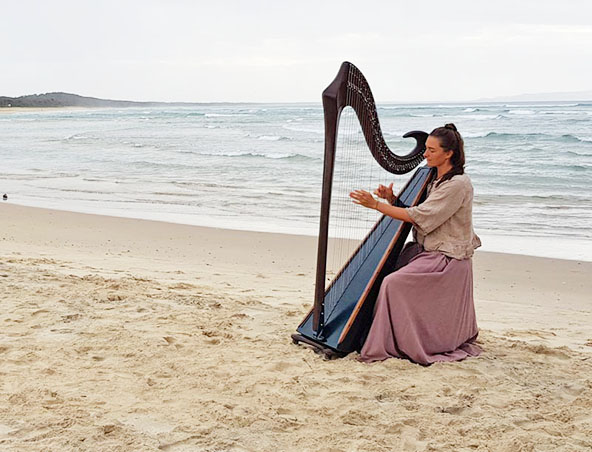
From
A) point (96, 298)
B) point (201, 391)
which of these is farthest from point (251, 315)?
point (201, 391)

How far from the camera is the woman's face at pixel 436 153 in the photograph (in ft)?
12.2

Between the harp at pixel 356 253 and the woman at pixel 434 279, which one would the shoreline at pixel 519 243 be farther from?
the woman at pixel 434 279

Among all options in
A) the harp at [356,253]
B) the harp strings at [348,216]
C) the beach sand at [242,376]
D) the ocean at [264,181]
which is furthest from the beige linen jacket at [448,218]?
the ocean at [264,181]

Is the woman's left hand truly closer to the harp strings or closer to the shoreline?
the harp strings

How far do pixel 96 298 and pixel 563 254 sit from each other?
5172 mm

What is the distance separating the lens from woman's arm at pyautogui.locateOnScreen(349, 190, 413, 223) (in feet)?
11.1

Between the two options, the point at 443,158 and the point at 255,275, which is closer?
the point at 443,158

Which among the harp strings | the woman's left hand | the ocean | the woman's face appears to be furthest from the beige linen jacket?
the ocean

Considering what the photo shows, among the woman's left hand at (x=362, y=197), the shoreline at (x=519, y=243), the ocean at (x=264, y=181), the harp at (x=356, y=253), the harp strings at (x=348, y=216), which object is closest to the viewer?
the harp at (x=356, y=253)

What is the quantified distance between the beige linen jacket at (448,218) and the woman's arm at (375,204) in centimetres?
4

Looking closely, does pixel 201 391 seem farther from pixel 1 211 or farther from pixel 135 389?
pixel 1 211

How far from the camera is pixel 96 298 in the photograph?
4770mm

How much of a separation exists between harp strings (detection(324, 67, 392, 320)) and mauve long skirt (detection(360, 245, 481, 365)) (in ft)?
1.16

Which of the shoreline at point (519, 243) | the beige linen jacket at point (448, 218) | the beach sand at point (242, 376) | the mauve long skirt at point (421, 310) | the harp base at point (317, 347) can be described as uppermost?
the beige linen jacket at point (448, 218)
